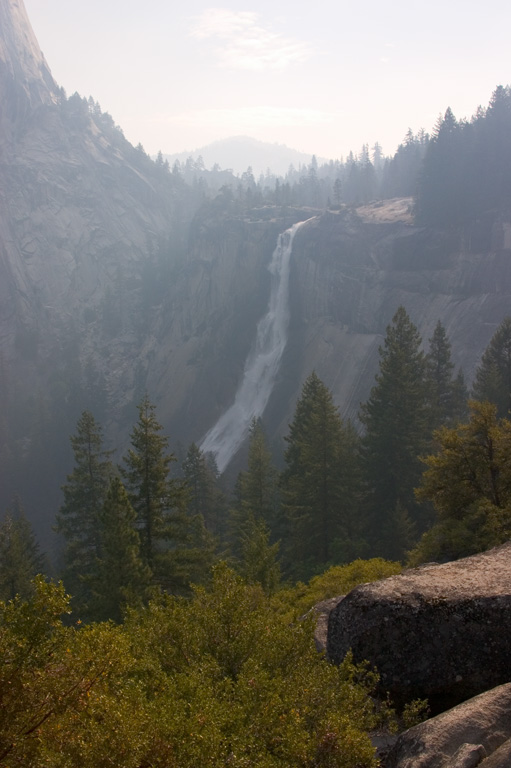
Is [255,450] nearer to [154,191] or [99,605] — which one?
[99,605]

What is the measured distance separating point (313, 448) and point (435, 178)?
5387 cm

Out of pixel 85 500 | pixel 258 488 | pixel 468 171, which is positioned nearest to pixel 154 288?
pixel 468 171

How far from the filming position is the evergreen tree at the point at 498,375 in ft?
117

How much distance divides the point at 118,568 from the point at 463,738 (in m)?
14.0

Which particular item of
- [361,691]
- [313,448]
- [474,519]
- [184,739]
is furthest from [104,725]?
[313,448]

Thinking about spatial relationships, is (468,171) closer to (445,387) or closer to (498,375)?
(445,387)

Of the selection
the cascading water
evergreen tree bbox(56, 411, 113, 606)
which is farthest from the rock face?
the cascading water

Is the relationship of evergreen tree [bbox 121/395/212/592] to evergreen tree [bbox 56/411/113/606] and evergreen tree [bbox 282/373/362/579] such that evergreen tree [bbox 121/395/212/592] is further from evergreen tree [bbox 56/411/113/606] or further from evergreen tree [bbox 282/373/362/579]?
evergreen tree [bbox 56/411/113/606]

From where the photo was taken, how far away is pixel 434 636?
9203 mm

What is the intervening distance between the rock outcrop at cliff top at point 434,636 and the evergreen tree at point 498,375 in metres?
27.3

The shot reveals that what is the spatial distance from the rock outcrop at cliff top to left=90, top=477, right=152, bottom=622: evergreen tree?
34.0ft

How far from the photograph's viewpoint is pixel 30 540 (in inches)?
1583

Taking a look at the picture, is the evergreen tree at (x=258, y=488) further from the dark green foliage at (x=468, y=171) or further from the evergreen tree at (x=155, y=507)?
the dark green foliage at (x=468, y=171)

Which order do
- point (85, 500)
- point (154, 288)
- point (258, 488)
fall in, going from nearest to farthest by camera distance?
point (85, 500)
point (258, 488)
point (154, 288)
